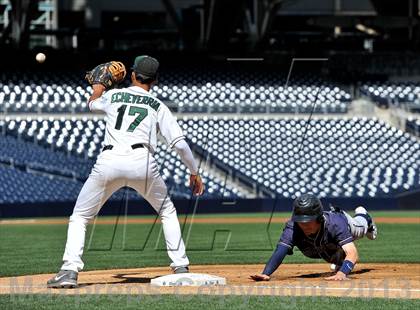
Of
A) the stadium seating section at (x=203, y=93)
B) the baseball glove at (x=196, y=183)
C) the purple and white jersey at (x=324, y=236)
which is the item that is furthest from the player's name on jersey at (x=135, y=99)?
the stadium seating section at (x=203, y=93)

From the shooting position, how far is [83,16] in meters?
40.0

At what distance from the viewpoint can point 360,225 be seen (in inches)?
383

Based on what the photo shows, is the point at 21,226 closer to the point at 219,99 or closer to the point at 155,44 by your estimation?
the point at 219,99

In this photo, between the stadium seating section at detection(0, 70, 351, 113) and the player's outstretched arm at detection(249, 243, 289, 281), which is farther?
the stadium seating section at detection(0, 70, 351, 113)

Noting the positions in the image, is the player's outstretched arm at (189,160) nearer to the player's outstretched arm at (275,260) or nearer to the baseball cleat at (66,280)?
the player's outstretched arm at (275,260)

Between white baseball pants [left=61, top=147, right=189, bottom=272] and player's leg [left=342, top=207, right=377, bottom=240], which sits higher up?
white baseball pants [left=61, top=147, right=189, bottom=272]

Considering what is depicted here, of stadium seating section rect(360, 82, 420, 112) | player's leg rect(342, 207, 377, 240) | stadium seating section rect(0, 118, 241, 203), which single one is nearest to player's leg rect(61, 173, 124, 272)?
player's leg rect(342, 207, 377, 240)

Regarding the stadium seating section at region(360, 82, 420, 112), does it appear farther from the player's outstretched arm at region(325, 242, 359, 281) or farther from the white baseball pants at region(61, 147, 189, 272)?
the white baseball pants at region(61, 147, 189, 272)

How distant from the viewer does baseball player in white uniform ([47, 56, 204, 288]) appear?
8.17 meters

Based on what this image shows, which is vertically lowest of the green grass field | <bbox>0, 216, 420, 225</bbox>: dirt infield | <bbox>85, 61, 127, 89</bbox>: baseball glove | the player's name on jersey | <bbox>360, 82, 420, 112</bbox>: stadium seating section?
<bbox>360, 82, 420, 112</bbox>: stadium seating section

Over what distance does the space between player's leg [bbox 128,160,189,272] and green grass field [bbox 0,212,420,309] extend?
109cm

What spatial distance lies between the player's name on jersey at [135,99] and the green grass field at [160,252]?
1720mm

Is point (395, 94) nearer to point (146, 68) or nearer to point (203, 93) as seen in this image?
point (203, 93)

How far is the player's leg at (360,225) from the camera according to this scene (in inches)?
373
